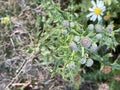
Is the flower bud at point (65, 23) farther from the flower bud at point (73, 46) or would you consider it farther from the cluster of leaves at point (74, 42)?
the flower bud at point (73, 46)

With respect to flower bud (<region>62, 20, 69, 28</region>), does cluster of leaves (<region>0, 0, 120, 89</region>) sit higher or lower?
lower

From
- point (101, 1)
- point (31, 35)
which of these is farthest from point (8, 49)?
point (101, 1)

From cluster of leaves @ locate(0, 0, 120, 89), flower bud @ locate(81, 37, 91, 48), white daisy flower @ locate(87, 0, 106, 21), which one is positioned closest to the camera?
→ flower bud @ locate(81, 37, 91, 48)

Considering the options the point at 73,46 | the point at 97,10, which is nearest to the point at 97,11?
the point at 97,10

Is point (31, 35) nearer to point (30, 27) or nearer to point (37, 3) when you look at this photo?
point (30, 27)

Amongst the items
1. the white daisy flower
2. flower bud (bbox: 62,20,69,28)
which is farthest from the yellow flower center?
flower bud (bbox: 62,20,69,28)

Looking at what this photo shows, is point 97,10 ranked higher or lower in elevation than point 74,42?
higher

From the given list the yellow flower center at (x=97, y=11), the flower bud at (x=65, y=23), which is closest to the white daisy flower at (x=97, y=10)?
the yellow flower center at (x=97, y=11)

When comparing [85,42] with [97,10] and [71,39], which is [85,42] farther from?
[97,10]

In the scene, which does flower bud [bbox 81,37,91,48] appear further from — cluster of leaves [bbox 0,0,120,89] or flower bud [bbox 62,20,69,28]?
flower bud [bbox 62,20,69,28]
